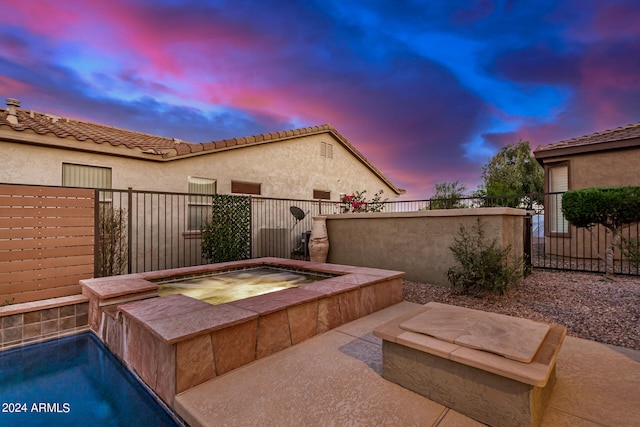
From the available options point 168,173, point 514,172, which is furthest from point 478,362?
point 514,172

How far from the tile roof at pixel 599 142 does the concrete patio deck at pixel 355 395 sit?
704 centimetres

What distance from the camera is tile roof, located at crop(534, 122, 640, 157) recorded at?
7.04 meters

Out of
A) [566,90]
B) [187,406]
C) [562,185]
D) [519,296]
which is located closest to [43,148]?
[187,406]

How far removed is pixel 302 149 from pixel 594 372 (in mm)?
9911

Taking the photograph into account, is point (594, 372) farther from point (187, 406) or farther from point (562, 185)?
point (562, 185)

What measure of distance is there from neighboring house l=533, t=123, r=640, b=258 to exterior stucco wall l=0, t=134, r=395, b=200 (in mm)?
7057

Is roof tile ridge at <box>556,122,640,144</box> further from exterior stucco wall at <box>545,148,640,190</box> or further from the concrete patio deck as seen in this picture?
the concrete patio deck

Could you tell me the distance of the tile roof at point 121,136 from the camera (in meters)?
5.76

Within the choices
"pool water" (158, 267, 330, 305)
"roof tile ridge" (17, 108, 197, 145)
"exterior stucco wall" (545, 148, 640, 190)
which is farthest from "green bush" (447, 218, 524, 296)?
"roof tile ridge" (17, 108, 197, 145)

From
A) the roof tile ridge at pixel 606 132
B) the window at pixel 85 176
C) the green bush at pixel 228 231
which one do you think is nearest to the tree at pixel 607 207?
the roof tile ridge at pixel 606 132

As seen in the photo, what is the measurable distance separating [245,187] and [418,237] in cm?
577

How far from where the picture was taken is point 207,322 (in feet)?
7.48

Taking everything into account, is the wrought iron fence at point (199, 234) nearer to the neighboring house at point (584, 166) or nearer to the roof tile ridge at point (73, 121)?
the neighboring house at point (584, 166)

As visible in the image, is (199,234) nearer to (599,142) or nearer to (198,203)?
(198,203)
